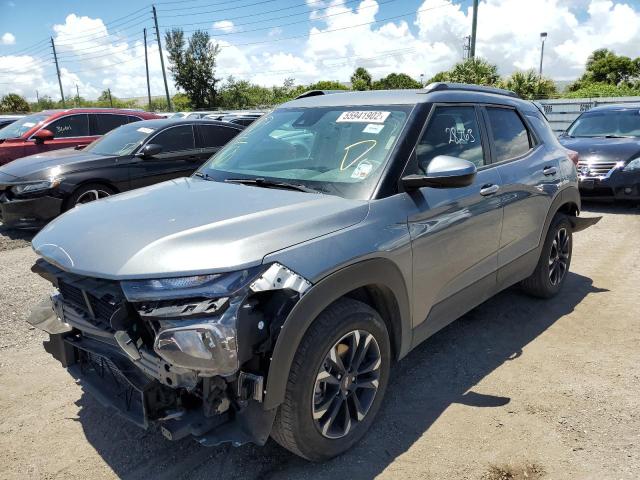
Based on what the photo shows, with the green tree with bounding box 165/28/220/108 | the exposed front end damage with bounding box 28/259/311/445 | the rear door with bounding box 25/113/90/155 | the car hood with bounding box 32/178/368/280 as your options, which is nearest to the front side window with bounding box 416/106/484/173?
the car hood with bounding box 32/178/368/280

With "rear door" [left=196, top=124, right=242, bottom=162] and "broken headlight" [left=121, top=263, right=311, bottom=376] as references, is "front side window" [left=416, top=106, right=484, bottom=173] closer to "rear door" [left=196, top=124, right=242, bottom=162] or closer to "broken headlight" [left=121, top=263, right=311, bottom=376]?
"broken headlight" [left=121, top=263, right=311, bottom=376]

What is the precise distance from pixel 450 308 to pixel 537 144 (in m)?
1.88

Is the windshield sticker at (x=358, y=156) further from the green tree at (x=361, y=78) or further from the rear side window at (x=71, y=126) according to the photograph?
the green tree at (x=361, y=78)

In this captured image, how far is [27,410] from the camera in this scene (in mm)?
3166

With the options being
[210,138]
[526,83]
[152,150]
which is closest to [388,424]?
[152,150]

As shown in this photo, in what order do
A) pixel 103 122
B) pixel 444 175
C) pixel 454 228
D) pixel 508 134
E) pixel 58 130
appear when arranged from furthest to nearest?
1. pixel 103 122
2. pixel 58 130
3. pixel 508 134
4. pixel 454 228
5. pixel 444 175

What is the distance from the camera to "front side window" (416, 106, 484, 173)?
318 cm

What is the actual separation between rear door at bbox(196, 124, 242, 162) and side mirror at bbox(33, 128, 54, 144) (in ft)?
10.6

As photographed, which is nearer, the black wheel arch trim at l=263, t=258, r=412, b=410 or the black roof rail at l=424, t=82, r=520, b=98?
the black wheel arch trim at l=263, t=258, r=412, b=410

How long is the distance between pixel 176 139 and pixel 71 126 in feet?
10.9

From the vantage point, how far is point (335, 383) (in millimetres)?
2547

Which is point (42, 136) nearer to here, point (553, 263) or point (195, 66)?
point (553, 263)

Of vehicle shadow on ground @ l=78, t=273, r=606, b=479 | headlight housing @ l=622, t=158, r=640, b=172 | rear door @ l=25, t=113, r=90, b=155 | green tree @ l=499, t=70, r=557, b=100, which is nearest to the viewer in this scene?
vehicle shadow on ground @ l=78, t=273, r=606, b=479

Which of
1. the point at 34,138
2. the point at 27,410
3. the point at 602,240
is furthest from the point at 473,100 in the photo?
the point at 34,138
